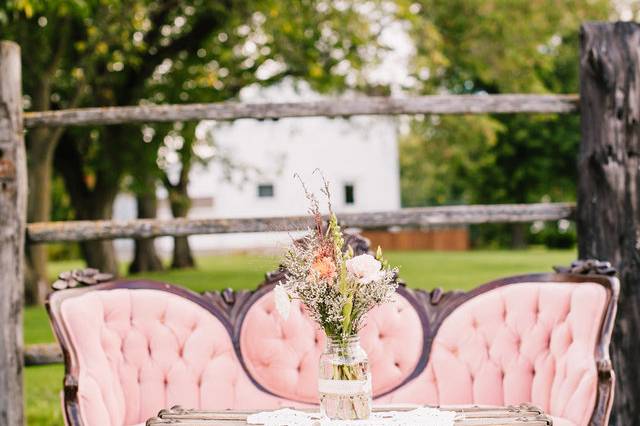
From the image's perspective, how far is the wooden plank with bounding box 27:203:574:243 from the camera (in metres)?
4.14

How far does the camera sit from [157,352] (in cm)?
362

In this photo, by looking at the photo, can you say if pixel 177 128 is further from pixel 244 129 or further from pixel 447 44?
pixel 244 129

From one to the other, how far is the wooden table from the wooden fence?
1.20 metres

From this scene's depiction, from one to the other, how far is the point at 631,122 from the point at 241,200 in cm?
2511

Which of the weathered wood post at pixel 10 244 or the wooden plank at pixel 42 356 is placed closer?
the weathered wood post at pixel 10 244

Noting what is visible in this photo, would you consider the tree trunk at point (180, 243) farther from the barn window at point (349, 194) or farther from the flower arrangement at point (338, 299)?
the flower arrangement at point (338, 299)

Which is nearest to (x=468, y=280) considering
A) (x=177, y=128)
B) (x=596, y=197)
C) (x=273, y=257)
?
(x=177, y=128)

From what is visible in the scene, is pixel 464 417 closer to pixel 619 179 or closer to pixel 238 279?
pixel 619 179

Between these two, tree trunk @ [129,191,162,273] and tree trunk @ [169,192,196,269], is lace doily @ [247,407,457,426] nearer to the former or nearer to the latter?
tree trunk @ [129,191,162,273]

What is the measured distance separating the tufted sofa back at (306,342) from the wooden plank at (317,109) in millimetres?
876

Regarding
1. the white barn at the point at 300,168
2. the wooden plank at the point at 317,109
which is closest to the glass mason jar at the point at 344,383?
the wooden plank at the point at 317,109

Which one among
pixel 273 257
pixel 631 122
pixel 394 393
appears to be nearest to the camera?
pixel 273 257

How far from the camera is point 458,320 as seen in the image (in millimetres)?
3707

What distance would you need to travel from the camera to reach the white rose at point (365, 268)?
250cm
